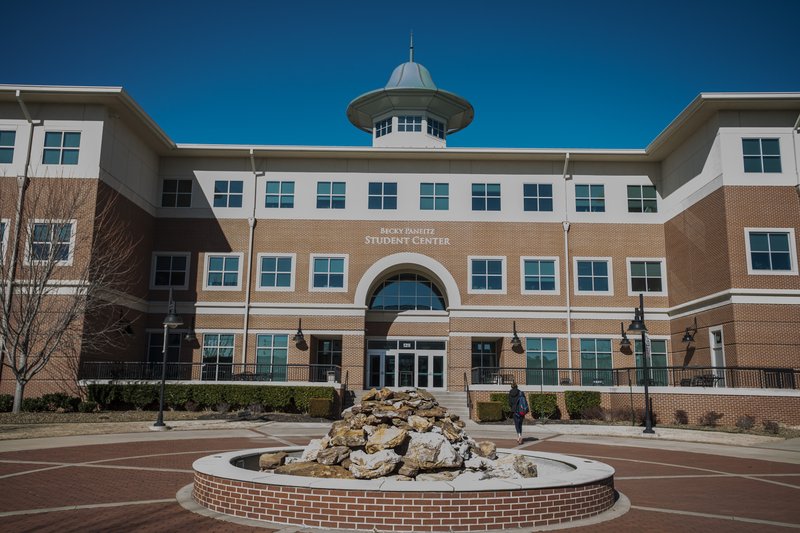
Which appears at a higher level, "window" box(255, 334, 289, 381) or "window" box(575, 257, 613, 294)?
"window" box(575, 257, 613, 294)

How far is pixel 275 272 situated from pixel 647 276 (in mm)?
18730

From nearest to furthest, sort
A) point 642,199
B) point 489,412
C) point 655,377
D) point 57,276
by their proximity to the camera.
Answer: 1. point 489,412
2. point 57,276
3. point 655,377
4. point 642,199

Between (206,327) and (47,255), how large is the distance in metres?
8.55

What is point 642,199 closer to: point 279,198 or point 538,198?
point 538,198

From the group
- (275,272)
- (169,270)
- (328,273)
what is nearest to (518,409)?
(328,273)

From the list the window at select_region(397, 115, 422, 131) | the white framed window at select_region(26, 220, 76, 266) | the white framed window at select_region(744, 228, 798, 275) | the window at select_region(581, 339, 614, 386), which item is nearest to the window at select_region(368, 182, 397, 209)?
the window at select_region(397, 115, 422, 131)

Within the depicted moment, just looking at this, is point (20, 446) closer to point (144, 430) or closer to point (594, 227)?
point (144, 430)

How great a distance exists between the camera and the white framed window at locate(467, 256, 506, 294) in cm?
3195

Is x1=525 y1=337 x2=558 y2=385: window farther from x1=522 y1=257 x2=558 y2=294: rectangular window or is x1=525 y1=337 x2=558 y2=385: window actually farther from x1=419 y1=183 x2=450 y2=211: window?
x1=419 y1=183 x2=450 y2=211: window

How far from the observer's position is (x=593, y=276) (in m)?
32.1

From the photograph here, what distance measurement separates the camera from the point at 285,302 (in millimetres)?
31875

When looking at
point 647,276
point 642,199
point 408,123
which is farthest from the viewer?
point 408,123

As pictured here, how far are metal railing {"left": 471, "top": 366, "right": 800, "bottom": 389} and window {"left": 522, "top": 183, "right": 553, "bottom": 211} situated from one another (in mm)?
8355

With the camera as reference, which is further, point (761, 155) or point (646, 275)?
point (646, 275)
